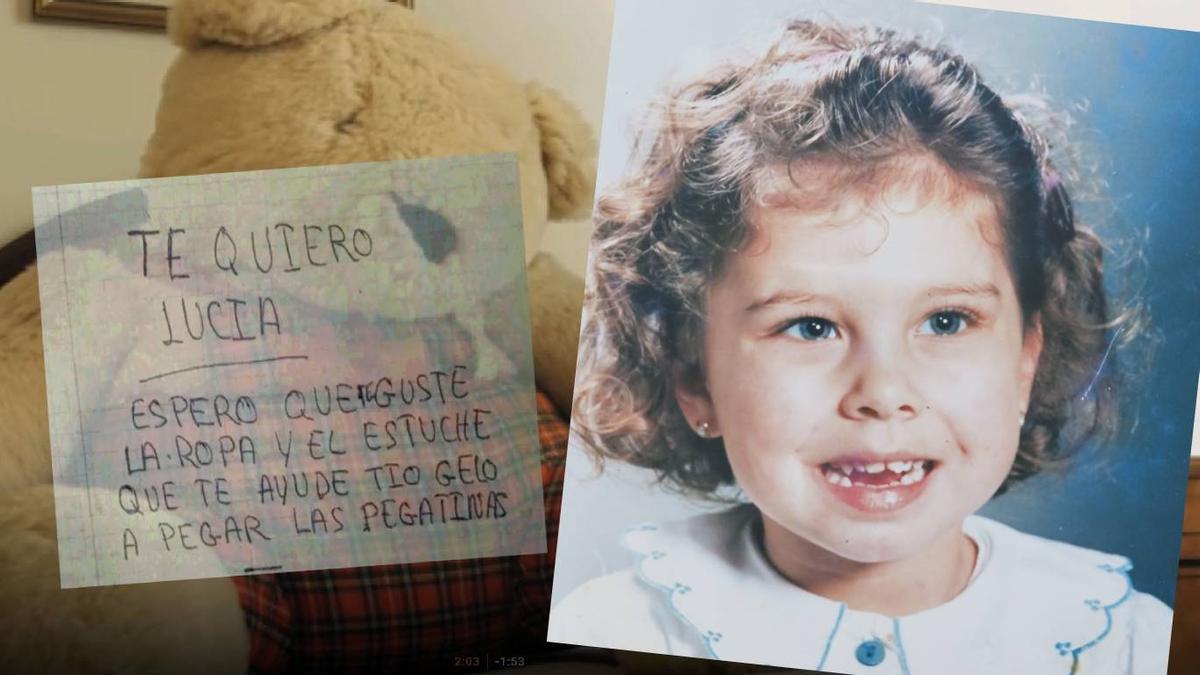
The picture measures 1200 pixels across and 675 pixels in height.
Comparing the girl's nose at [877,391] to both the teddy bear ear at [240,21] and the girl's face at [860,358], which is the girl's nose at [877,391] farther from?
the teddy bear ear at [240,21]

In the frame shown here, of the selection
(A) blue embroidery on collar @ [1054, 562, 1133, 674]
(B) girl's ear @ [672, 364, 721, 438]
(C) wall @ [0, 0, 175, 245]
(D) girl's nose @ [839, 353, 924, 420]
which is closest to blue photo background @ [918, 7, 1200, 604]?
(A) blue embroidery on collar @ [1054, 562, 1133, 674]

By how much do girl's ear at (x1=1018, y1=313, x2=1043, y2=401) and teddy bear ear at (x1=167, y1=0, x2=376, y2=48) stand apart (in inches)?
22.4

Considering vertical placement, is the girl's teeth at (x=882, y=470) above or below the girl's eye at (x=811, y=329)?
below

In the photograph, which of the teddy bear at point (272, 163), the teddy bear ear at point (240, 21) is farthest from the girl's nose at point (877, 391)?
the teddy bear ear at point (240, 21)

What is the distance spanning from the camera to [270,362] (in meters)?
0.78

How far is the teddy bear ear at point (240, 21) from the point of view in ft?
2.53

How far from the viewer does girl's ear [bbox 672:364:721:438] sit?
0.78 m

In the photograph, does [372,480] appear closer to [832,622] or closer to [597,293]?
[597,293]

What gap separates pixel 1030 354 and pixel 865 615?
23cm

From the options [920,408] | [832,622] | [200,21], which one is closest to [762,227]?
[920,408]

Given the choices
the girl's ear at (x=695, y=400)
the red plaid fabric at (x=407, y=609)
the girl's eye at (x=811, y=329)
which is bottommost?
the red plaid fabric at (x=407, y=609)

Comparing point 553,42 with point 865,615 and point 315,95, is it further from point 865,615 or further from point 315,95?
point 865,615

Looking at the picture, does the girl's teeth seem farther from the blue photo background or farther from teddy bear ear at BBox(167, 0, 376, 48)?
teddy bear ear at BBox(167, 0, 376, 48)

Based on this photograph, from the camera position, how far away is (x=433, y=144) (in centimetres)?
78
